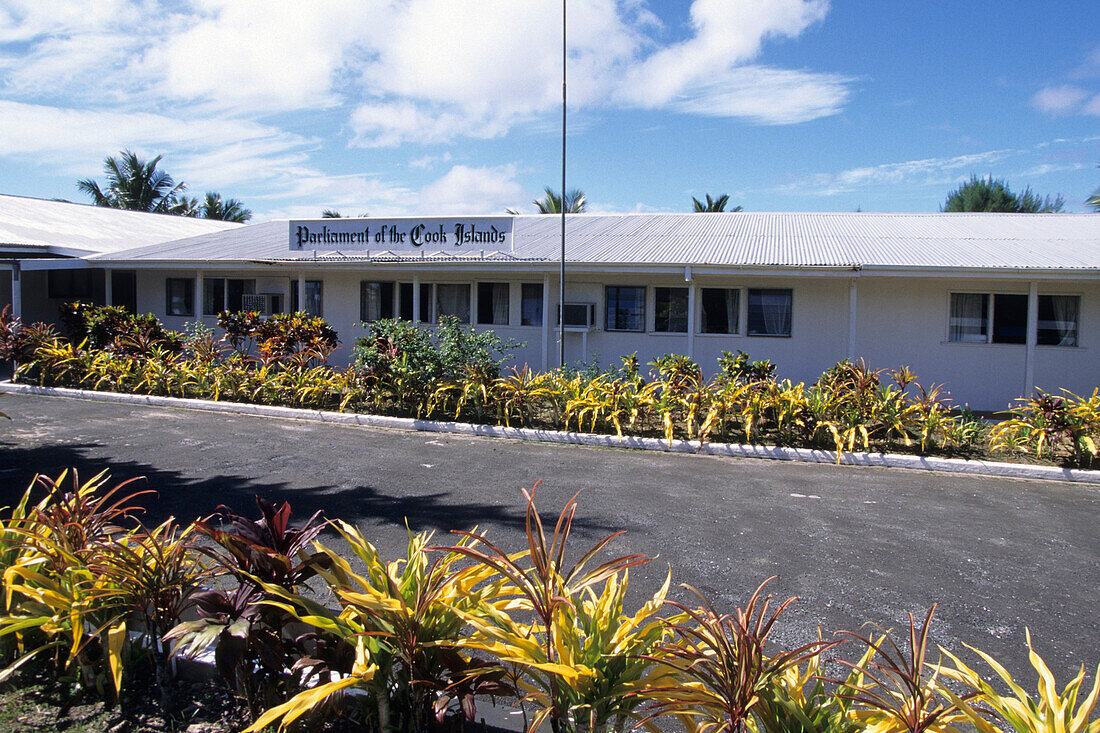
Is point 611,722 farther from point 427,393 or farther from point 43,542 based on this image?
point 427,393

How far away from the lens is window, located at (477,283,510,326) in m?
15.5

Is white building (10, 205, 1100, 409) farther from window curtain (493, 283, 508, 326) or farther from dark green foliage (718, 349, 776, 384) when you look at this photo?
dark green foliage (718, 349, 776, 384)

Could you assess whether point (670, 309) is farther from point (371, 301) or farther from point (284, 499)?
point (284, 499)

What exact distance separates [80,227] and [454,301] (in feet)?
47.8

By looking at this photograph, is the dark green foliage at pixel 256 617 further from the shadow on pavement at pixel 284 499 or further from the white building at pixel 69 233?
the white building at pixel 69 233

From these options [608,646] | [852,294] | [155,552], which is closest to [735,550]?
[608,646]

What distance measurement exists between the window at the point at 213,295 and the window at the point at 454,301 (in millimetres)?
6115

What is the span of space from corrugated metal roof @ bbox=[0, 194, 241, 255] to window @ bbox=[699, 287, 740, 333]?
1618 cm

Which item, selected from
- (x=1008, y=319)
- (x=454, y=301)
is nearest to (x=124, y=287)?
(x=454, y=301)

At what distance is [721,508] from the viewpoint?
6715 millimetres

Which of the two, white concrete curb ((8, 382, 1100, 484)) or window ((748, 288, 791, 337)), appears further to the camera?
window ((748, 288, 791, 337))

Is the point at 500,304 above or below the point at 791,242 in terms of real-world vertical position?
below

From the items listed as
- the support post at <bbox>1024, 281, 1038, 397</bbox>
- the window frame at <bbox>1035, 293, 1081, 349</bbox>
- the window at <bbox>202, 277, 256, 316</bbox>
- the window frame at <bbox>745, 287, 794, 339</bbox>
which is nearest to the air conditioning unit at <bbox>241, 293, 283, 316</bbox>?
the window at <bbox>202, 277, 256, 316</bbox>

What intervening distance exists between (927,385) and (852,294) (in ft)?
7.89
